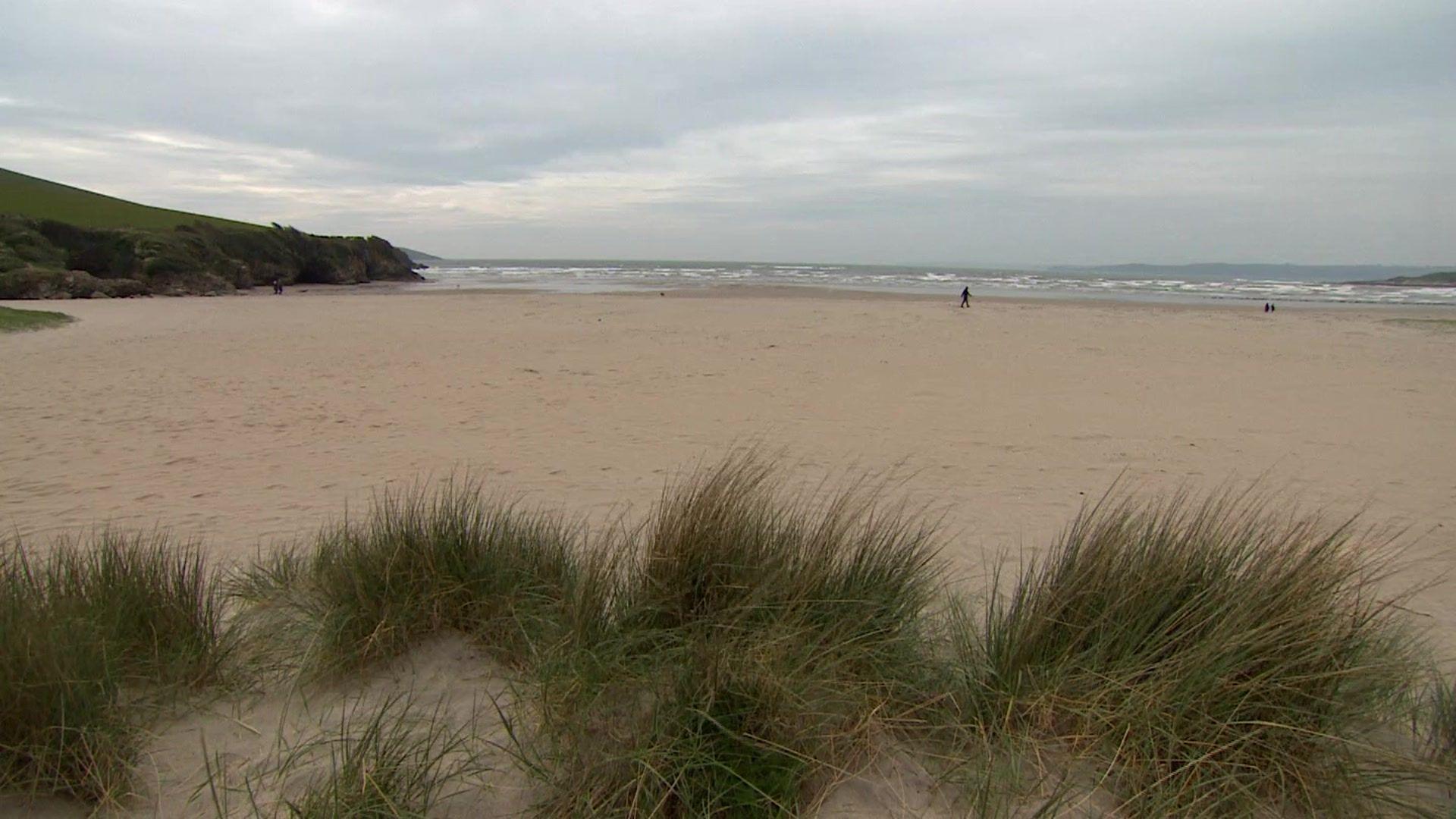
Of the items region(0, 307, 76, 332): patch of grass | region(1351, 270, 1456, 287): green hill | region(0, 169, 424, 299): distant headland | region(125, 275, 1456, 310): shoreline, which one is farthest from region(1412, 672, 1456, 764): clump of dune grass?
region(1351, 270, 1456, 287): green hill

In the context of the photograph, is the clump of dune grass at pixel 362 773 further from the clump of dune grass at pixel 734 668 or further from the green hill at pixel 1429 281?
the green hill at pixel 1429 281

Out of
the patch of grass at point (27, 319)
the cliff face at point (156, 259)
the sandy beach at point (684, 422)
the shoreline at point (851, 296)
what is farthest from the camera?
the shoreline at point (851, 296)

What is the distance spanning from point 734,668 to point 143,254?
40101 mm

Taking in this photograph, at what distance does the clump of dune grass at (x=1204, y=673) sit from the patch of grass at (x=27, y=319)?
19914 mm

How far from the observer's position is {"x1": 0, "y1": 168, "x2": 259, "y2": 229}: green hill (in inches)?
1566

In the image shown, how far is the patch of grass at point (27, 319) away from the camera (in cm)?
1571

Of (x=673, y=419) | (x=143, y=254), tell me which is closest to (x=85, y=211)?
(x=143, y=254)

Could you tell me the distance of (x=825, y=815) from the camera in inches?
85.4

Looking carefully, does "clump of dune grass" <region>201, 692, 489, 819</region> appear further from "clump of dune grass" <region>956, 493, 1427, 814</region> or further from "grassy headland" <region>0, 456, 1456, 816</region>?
"clump of dune grass" <region>956, 493, 1427, 814</region>

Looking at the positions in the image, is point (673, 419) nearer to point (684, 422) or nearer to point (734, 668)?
point (684, 422)

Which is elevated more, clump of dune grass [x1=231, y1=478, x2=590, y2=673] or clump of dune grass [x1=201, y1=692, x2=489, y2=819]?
clump of dune grass [x1=231, y1=478, x2=590, y2=673]

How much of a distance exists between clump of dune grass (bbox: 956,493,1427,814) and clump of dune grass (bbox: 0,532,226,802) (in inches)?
105

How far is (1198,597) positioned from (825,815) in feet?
4.86

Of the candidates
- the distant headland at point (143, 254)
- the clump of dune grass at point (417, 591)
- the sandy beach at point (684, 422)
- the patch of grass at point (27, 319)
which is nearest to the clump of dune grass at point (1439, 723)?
the sandy beach at point (684, 422)
